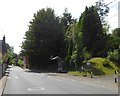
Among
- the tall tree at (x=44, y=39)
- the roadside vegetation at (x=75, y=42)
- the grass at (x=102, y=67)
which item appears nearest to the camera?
the grass at (x=102, y=67)

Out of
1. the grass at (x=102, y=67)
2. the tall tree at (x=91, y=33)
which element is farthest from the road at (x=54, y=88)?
the tall tree at (x=91, y=33)

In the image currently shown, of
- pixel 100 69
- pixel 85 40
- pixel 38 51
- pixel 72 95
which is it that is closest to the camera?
pixel 72 95

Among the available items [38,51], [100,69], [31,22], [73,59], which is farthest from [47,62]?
[100,69]

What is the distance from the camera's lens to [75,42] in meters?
67.4

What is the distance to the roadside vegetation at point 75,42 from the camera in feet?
189

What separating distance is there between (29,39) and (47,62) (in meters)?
7.54

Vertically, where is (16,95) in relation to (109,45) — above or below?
below

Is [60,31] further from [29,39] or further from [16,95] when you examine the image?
[16,95]

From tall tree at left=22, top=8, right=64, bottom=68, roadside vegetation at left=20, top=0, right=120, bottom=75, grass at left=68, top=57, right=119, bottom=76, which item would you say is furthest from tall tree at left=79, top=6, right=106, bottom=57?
tall tree at left=22, top=8, right=64, bottom=68

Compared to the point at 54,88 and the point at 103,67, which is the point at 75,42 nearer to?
the point at 103,67

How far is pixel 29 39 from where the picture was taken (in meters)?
87.1

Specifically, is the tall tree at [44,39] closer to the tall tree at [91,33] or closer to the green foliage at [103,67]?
the tall tree at [91,33]

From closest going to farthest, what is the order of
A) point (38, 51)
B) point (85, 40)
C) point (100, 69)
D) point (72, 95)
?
point (72, 95) → point (100, 69) → point (85, 40) → point (38, 51)

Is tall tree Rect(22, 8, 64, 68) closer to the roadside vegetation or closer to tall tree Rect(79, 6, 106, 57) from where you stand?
the roadside vegetation
